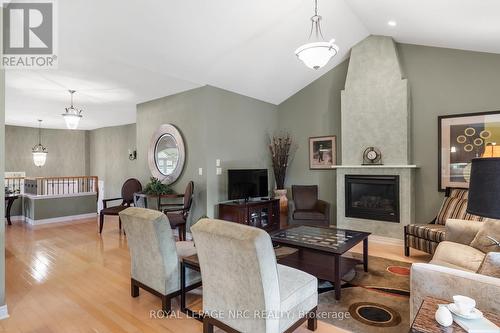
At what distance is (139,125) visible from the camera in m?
6.21

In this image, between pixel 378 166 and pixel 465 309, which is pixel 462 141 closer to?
pixel 378 166

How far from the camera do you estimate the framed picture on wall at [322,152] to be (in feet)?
18.6

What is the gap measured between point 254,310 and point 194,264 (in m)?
0.83

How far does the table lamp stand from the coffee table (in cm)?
156

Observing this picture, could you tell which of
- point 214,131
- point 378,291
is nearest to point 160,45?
point 214,131

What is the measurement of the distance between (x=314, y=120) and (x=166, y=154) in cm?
315

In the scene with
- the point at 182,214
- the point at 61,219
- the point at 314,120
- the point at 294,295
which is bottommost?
the point at 61,219

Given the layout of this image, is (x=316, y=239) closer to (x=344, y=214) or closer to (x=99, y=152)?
(x=344, y=214)

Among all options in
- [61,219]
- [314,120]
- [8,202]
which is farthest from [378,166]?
[8,202]

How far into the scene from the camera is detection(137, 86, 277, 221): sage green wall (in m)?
4.85

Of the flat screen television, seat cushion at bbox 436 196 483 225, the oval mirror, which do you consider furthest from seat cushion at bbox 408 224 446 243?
the oval mirror

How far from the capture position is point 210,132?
16.0 ft

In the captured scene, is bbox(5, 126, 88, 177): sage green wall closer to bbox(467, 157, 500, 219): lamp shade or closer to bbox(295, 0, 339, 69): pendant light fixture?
bbox(295, 0, 339, 69): pendant light fixture

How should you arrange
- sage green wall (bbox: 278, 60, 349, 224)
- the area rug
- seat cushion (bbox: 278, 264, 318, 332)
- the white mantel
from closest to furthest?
1. seat cushion (bbox: 278, 264, 318, 332)
2. the area rug
3. the white mantel
4. sage green wall (bbox: 278, 60, 349, 224)
